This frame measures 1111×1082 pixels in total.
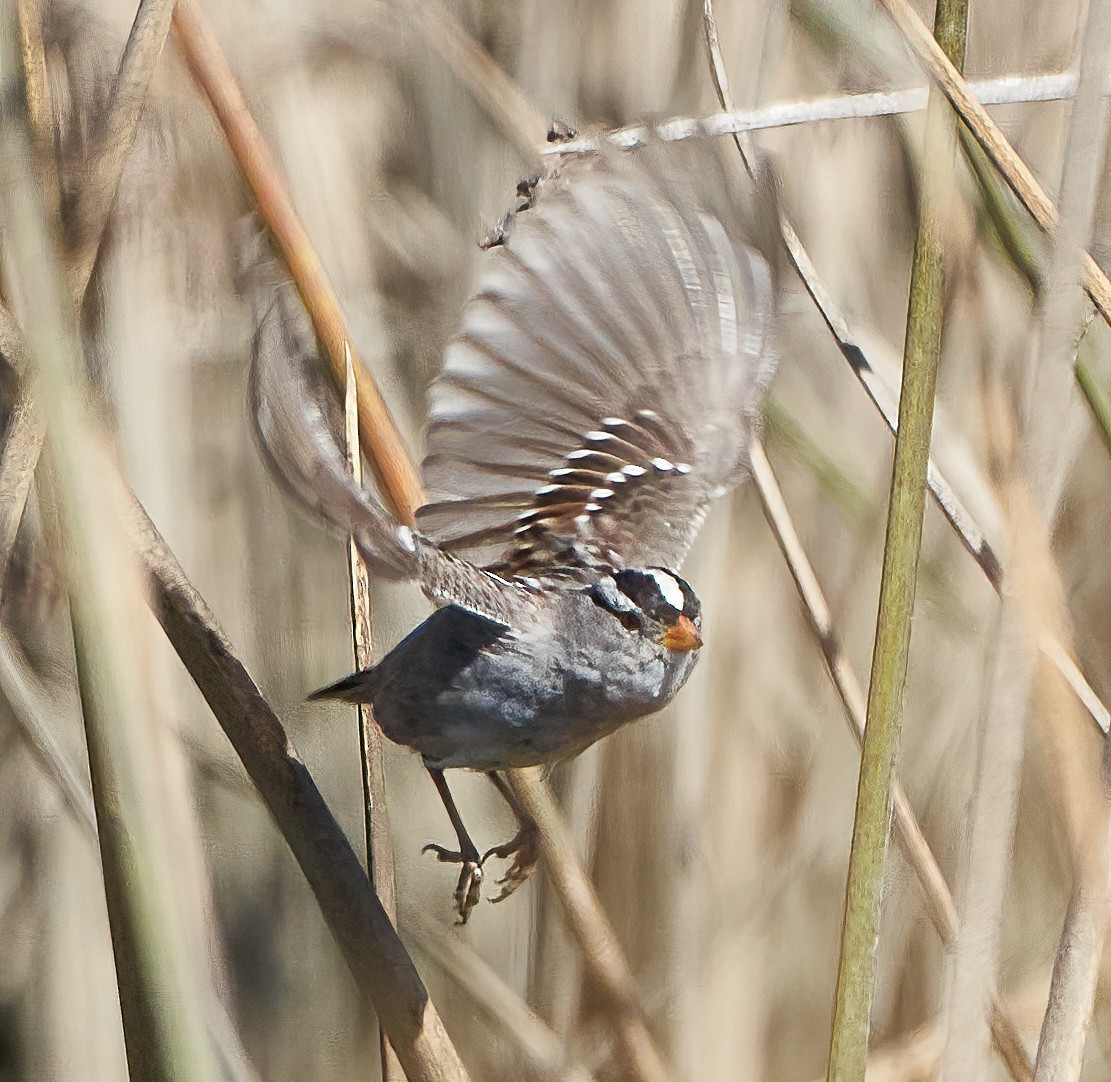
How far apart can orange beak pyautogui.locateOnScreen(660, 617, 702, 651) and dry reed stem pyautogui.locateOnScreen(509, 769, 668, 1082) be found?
0.24 metres

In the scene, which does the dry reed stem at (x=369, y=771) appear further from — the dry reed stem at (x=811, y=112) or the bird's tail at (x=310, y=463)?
the dry reed stem at (x=811, y=112)

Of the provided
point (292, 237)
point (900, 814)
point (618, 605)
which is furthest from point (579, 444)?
point (900, 814)

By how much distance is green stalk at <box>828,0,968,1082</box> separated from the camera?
2.04 feet

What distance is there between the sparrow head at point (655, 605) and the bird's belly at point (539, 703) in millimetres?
26

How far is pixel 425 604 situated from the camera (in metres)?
1.37

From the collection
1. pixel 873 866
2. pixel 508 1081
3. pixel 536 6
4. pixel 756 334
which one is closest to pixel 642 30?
pixel 536 6

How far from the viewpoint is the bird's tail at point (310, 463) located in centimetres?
65

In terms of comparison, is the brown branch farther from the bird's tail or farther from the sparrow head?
the sparrow head

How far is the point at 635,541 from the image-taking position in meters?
1.10

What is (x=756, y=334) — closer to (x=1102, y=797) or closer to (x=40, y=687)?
(x=1102, y=797)

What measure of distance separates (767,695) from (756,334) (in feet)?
1.65

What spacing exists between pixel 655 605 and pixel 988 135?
40 cm

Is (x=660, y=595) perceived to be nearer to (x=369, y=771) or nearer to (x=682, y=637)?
(x=682, y=637)

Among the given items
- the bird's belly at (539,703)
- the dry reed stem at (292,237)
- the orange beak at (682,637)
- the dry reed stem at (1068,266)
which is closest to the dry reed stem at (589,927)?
the dry reed stem at (292,237)
